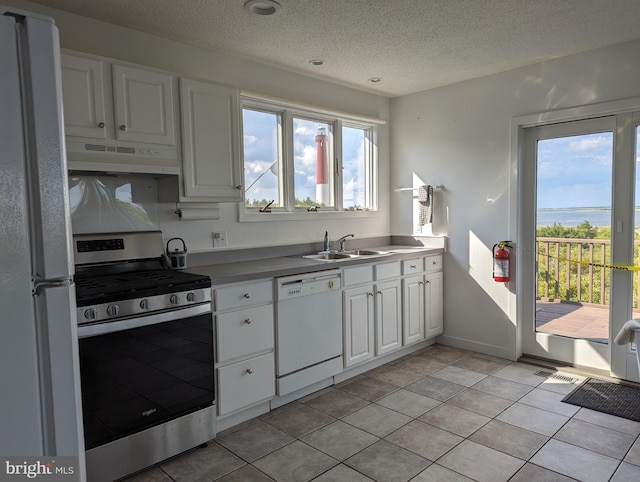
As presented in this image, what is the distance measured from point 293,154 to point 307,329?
1.56 meters

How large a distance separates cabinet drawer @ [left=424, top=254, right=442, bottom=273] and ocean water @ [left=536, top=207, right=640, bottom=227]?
93 cm

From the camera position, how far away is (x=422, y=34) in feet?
9.82

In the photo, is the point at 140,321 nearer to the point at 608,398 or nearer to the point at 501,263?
the point at 501,263

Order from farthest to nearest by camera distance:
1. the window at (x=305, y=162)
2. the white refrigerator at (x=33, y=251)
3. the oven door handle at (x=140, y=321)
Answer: the window at (x=305, y=162) < the oven door handle at (x=140, y=321) < the white refrigerator at (x=33, y=251)

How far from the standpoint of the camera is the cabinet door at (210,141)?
9.15 ft

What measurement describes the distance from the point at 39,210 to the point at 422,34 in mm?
2719

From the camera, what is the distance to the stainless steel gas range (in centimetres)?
209

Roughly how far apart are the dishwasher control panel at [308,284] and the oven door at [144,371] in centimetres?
59

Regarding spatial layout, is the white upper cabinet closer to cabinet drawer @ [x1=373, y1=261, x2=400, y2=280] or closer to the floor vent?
cabinet drawer @ [x1=373, y1=261, x2=400, y2=280]

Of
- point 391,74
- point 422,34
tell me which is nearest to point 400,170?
point 391,74

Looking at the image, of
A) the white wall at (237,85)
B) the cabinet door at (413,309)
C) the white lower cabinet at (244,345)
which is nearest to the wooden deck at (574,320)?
the cabinet door at (413,309)

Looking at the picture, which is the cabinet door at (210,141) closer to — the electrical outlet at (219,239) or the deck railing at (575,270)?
the electrical outlet at (219,239)

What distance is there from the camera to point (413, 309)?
13.3ft

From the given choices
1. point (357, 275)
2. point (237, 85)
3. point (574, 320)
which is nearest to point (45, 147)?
point (237, 85)
